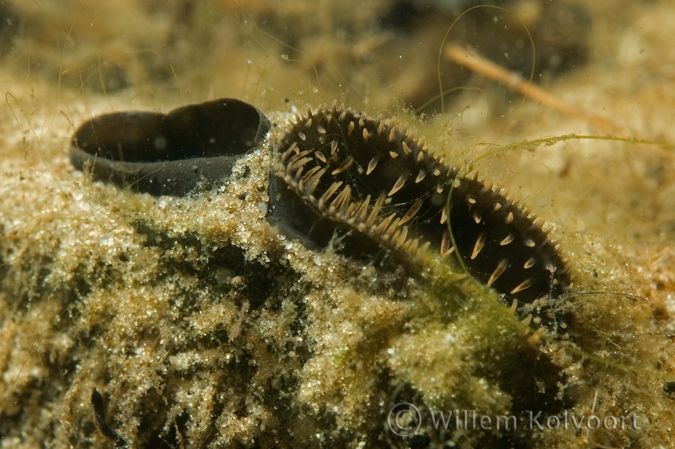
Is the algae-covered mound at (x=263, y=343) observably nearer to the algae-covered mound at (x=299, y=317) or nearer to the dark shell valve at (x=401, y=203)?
the algae-covered mound at (x=299, y=317)

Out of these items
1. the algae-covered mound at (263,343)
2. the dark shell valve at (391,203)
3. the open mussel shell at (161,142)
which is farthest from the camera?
the open mussel shell at (161,142)

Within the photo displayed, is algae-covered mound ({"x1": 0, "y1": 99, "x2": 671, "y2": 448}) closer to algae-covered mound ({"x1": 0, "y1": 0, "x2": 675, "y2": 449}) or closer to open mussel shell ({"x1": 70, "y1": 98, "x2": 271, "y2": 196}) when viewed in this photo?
algae-covered mound ({"x1": 0, "y1": 0, "x2": 675, "y2": 449})

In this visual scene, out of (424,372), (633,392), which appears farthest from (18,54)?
(633,392)

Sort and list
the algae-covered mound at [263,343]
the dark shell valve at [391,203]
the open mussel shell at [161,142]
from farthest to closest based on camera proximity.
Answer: the open mussel shell at [161,142]
the dark shell valve at [391,203]
the algae-covered mound at [263,343]

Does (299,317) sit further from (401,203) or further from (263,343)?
(401,203)

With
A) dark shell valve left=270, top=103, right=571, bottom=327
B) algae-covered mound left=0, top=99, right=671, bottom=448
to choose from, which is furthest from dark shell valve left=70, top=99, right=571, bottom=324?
algae-covered mound left=0, top=99, right=671, bottom=448

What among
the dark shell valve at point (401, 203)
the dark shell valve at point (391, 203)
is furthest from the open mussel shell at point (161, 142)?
the dark shell valve at point (401, 203)
